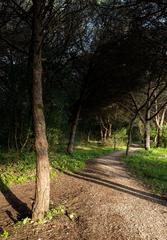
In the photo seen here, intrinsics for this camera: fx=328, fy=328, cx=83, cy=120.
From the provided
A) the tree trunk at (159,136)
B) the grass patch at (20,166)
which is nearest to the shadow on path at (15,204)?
the grass patch at (20,166)

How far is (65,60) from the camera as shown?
790 inches

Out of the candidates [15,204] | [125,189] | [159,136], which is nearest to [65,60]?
[125,189]

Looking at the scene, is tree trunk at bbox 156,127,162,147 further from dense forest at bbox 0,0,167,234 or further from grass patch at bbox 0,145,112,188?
grass patch at bbox 0,145,112,188

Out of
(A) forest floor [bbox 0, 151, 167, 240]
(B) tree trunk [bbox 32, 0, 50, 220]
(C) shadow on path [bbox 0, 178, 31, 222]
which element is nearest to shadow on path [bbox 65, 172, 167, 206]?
(A) forest floor [bbox 0, 151, 167, 240]

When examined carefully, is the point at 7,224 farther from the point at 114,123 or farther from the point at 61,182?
the point at 114,123

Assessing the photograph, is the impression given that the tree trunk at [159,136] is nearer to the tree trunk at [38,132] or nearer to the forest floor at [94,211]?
the forest floor at [94,211]

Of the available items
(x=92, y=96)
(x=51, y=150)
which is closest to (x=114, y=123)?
(x=92, y=96)

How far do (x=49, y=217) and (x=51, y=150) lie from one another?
1063 cm

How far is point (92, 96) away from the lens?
22562mm

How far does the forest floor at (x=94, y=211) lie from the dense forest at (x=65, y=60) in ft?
2.34

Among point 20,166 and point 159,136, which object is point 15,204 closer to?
point 20,166

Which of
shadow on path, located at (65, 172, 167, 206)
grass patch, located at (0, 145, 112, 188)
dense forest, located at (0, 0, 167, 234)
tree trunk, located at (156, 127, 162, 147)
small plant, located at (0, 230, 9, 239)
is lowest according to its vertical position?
small plant, located at (0, 230, 9, 239)

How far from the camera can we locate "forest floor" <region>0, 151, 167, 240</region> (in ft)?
21.9

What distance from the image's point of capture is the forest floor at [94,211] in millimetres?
6684
